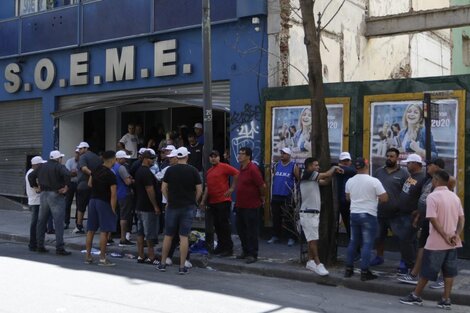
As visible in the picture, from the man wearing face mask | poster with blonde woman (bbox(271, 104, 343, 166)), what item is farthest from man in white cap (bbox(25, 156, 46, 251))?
the man wearing face mask

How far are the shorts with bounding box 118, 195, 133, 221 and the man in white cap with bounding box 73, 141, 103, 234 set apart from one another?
1273 millimetres

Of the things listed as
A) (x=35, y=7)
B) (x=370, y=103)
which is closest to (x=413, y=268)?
(x=370, y=103)

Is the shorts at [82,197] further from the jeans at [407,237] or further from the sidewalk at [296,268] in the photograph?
the jeans at [407,237]

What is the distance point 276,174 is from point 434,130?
3.16 meters

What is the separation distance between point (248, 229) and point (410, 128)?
11.6 ft

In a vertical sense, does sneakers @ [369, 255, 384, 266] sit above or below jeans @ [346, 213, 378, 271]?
below

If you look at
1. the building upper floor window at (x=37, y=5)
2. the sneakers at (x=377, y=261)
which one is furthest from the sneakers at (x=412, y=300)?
the building upper floor window at (x=37, y=5)

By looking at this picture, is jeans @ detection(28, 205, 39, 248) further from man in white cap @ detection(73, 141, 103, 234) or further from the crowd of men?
man in white cap @ detection(73, 141, 103, 234)

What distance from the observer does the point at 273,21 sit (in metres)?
12.5

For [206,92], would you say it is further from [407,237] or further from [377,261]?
[407,237]

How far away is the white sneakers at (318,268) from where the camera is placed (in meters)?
8.85

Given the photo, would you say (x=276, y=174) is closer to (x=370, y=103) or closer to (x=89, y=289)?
(x=370, y=103)

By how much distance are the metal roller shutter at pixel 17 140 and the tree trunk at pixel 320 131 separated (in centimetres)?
1048

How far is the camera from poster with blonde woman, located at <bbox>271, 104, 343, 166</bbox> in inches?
456
